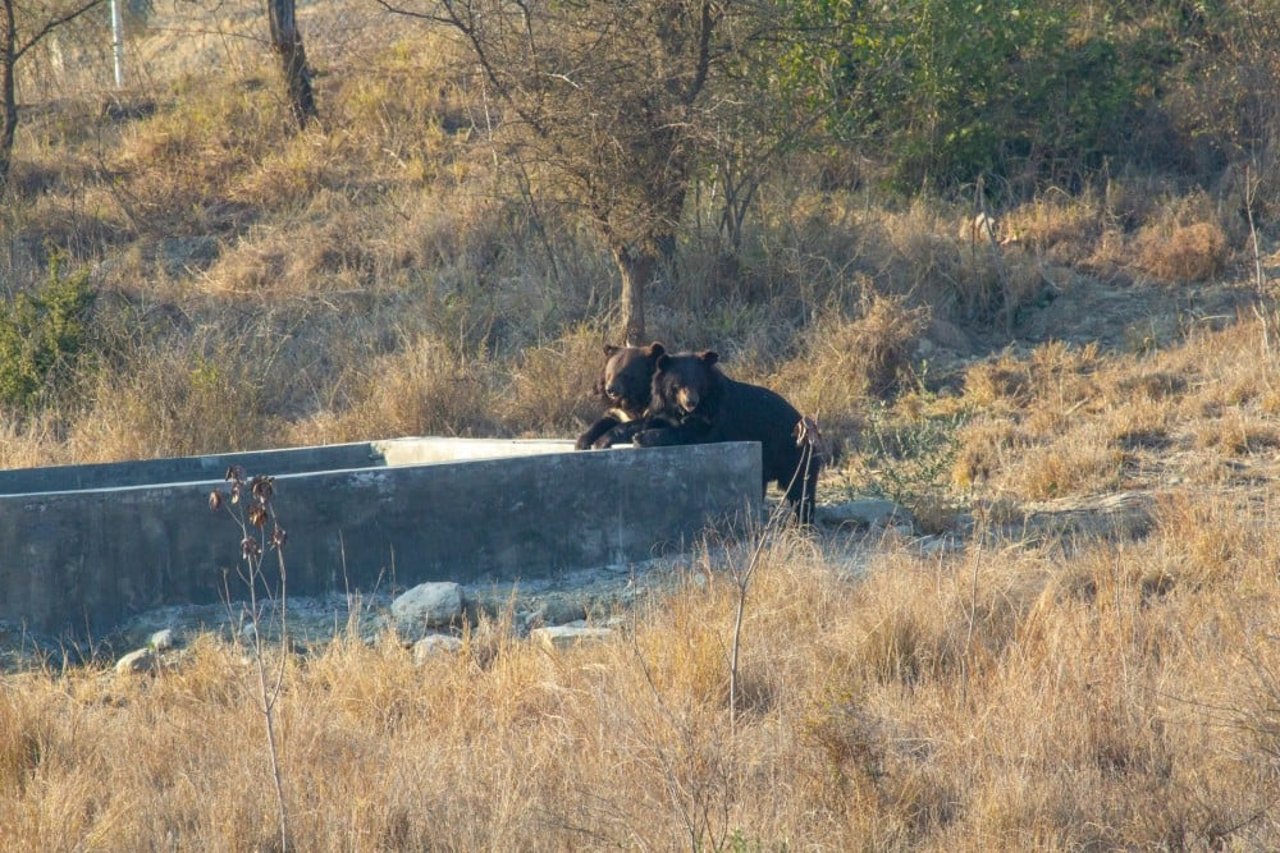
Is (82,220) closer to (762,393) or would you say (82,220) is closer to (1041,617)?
(762,393)

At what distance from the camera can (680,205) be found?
46.4 ft

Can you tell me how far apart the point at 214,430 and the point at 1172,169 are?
38.1ft

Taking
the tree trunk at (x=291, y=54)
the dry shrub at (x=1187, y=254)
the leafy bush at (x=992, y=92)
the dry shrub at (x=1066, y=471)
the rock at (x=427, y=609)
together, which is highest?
the tree trunk at (x=291, y=54)

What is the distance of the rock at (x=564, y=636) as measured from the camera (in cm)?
646

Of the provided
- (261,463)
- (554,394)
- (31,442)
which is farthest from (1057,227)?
(31,442)

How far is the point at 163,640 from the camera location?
22.6ft

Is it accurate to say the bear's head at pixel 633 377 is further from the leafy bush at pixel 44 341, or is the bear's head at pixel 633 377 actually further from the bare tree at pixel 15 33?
the bare tree at pixel 15 33

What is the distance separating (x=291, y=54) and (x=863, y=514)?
570 inches

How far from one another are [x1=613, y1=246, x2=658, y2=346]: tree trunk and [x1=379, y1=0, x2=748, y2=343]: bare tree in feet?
0.04

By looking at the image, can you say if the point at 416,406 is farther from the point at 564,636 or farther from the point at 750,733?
the point at 750,733

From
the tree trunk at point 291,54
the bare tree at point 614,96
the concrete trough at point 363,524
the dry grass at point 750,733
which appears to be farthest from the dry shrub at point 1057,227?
the tree trunk at point 291,54

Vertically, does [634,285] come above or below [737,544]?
above

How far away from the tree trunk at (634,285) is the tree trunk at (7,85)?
9623 mm

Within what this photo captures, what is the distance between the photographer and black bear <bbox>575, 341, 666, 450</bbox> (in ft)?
29.1
